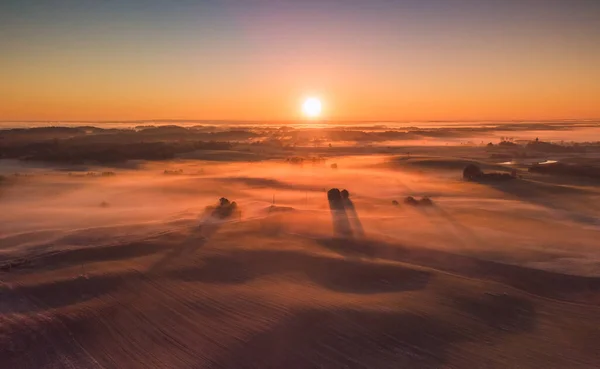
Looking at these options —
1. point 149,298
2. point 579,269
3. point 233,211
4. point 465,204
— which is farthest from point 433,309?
point 465,204

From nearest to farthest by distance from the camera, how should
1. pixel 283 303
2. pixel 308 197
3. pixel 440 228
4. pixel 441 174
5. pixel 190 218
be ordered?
pixel 283 303
pixel 440 228
pixel 190 218
pixel 308 197
pixel 441 174

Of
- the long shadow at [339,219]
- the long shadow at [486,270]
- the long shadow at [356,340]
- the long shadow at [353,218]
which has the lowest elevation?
the long shadow at [356,340]

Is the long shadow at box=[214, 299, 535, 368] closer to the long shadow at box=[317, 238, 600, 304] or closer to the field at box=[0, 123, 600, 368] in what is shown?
the field at box=[0, 123, 600, 368]

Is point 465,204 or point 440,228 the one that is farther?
point 465,204

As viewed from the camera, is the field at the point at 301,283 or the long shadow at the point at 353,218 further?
the long shadow at the point at 353,218

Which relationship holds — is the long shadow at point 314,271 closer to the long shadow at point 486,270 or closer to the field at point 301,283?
the field at point 301,283

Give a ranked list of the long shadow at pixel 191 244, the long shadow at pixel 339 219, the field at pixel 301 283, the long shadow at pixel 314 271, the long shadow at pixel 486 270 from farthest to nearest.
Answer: the long shadow at pixel 339 219
the long shadow at pixel 191 244
the long shadow at pixel 314 271
the long shadow at pixel 486 270
the field at pixel 301 283

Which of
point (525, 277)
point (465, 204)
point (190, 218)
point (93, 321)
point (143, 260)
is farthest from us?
point (465, 204)

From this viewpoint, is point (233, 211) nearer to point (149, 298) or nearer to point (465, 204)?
point (149, 298)

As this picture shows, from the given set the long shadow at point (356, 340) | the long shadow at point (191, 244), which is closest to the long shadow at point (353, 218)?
the long shadow at point (191, 244)

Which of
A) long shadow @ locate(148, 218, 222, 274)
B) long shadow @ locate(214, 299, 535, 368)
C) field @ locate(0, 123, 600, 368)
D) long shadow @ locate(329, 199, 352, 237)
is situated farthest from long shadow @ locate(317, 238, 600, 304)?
long shadow @ locate(148, 218, 222, 274)

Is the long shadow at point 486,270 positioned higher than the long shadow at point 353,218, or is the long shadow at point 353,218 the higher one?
the long shadow at point 353,218
